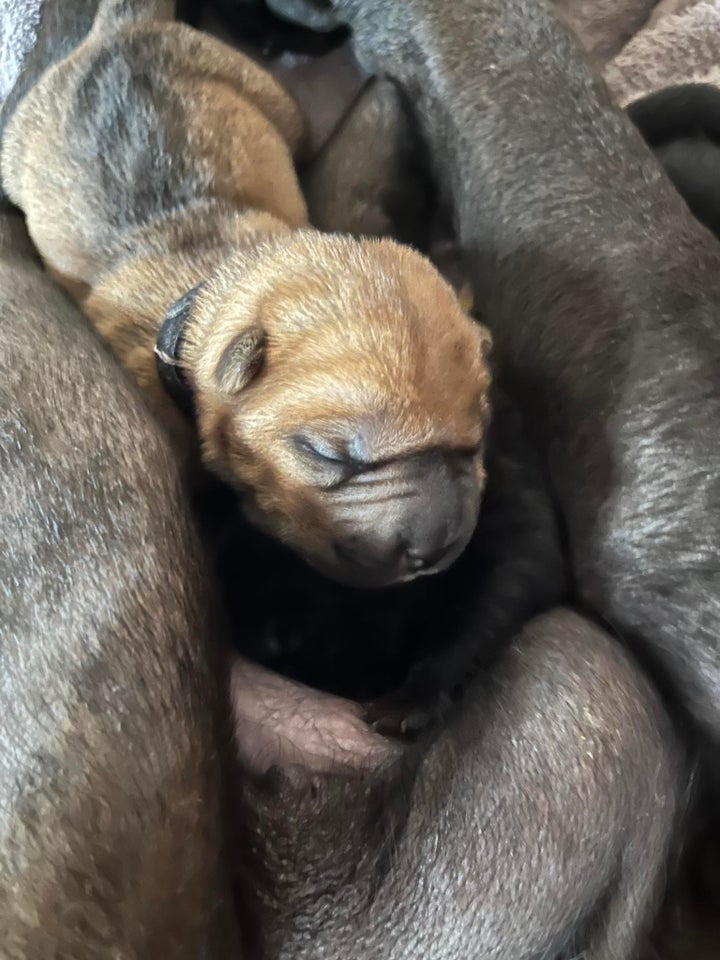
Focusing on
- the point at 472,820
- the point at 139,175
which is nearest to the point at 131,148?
the point at 139,175

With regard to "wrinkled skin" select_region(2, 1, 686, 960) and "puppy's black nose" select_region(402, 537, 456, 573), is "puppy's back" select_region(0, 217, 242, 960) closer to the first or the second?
"wrinkled skin" select_region(2, 1, 686, 960)

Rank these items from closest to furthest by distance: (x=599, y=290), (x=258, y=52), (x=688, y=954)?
(x=688, y=954) → (x=599, y=290) → (x=258, y=52)

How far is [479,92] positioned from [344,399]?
0.53 metres

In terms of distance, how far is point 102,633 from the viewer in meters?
0.81

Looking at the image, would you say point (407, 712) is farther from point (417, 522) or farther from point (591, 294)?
point (591, 294)

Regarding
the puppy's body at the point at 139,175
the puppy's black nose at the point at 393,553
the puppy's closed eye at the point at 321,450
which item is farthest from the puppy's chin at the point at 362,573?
the puppy's body at the point at 139,175

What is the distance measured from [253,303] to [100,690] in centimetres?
41

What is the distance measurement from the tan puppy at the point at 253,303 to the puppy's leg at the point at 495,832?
Result: 0.18m

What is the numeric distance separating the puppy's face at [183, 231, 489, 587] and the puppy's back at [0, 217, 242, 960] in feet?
0.36

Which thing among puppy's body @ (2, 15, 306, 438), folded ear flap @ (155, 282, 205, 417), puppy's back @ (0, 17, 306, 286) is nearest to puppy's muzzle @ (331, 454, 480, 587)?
folded ear flap @ (155, 282, 205, 417)

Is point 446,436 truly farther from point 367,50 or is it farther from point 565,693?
point 367,50

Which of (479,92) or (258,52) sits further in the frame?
(258,52)

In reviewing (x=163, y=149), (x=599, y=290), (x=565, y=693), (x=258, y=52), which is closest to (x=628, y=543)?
(x=565, y=693)

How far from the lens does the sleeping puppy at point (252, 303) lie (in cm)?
88
